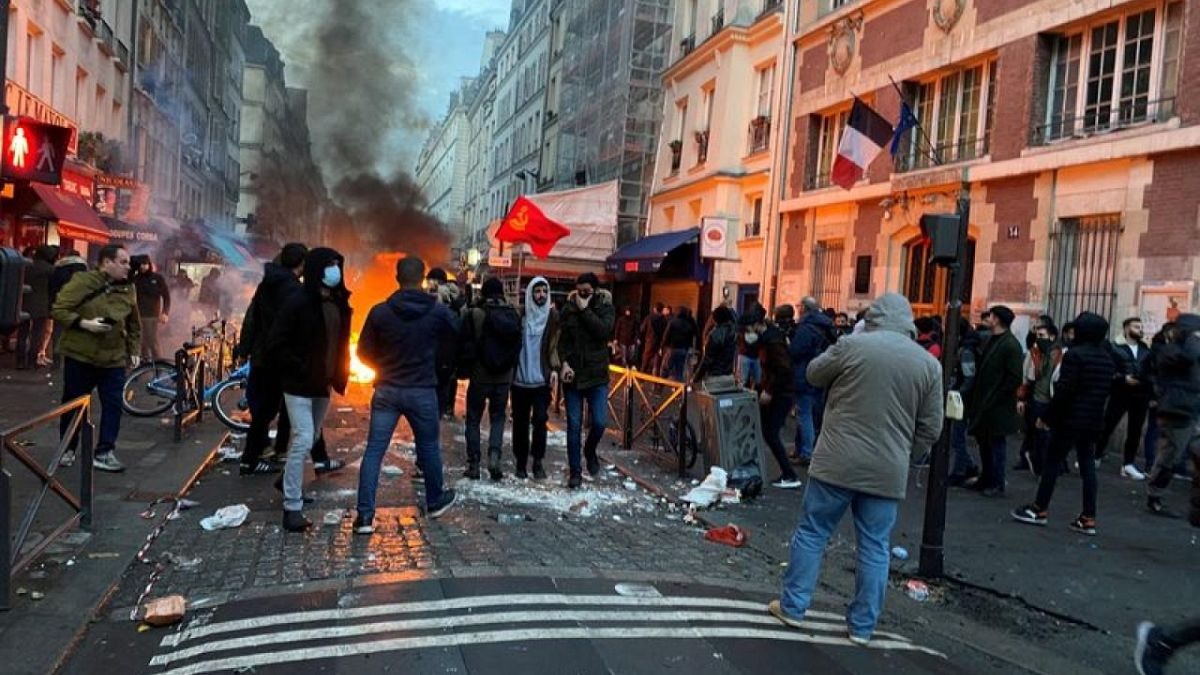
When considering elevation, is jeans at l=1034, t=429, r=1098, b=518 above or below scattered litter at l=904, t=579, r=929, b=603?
above

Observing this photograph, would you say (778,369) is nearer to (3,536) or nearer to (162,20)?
(3,536)

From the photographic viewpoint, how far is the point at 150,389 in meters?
9.20

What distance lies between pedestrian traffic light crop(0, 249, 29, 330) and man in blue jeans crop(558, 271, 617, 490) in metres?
4.15

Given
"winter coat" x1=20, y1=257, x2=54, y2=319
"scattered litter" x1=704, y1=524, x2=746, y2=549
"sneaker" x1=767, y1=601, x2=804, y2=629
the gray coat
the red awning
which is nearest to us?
the gray coat

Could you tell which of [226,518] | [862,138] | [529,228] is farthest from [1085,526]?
[529,228]

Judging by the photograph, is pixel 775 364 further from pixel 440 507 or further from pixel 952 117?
pixel 952 117

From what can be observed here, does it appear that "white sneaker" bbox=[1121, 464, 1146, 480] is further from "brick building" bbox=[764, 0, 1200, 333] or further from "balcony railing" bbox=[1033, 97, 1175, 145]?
"balcony railing" bbox=[1033, 97, 1175, 145]

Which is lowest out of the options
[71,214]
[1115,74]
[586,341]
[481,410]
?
[481,410]

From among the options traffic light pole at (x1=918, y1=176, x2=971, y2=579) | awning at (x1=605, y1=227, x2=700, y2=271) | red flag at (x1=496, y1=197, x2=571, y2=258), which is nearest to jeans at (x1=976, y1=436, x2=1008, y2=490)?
traffic light pole at (x1=918, y1=176, x2=971, y2=579)

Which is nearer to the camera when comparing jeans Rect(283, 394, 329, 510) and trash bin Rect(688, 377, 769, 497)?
jeans Rect(283, 394, 329, 510)

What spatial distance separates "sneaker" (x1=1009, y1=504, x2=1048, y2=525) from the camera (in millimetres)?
6895

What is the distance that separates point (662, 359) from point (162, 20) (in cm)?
2308

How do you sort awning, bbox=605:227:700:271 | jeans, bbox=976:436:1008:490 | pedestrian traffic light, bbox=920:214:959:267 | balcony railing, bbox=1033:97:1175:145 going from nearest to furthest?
pedestrian traffic light, bbox=920:214:959:267 < jeans, bbox=976:436:1008:490 < balcony railing, bbox=1033:97:1175:145 < awning, bbox=605:227:700:271

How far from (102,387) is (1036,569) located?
270 inches
